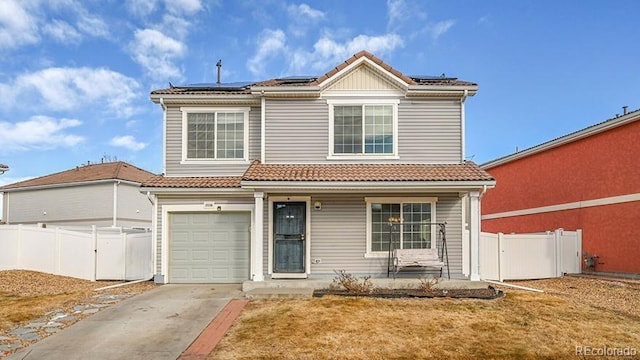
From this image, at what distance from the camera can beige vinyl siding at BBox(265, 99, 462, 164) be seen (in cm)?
1152

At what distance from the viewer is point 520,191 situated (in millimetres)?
19594

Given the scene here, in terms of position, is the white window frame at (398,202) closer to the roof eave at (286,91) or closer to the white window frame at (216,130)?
the roof eave at (286,91)

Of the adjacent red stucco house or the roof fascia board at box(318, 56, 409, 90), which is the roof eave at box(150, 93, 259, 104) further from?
the adjacent red stucco house

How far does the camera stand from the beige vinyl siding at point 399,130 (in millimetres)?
11516

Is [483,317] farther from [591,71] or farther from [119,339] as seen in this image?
[591,71]

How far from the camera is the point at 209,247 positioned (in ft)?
38.1

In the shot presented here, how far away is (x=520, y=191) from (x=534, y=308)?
12.2m

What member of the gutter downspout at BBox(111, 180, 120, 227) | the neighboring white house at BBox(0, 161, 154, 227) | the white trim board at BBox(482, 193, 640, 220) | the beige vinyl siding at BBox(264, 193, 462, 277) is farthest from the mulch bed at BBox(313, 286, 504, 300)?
the neighboring white house at BBox(0, 161, 154, 227)

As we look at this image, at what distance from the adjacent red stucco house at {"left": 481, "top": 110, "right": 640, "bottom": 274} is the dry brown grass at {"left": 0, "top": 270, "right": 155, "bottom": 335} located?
14625 millimetres

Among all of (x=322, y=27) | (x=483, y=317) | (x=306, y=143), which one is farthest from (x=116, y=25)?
(x=483, y=317)

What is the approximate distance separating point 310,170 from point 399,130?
2.73 metres

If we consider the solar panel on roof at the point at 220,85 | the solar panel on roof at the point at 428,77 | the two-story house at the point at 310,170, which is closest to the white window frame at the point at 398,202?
the two-story house at the point at 310,170

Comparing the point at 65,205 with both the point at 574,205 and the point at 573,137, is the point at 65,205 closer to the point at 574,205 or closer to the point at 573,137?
the point at 574,205

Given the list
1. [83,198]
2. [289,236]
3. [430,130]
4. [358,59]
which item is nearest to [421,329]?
[289,236]
